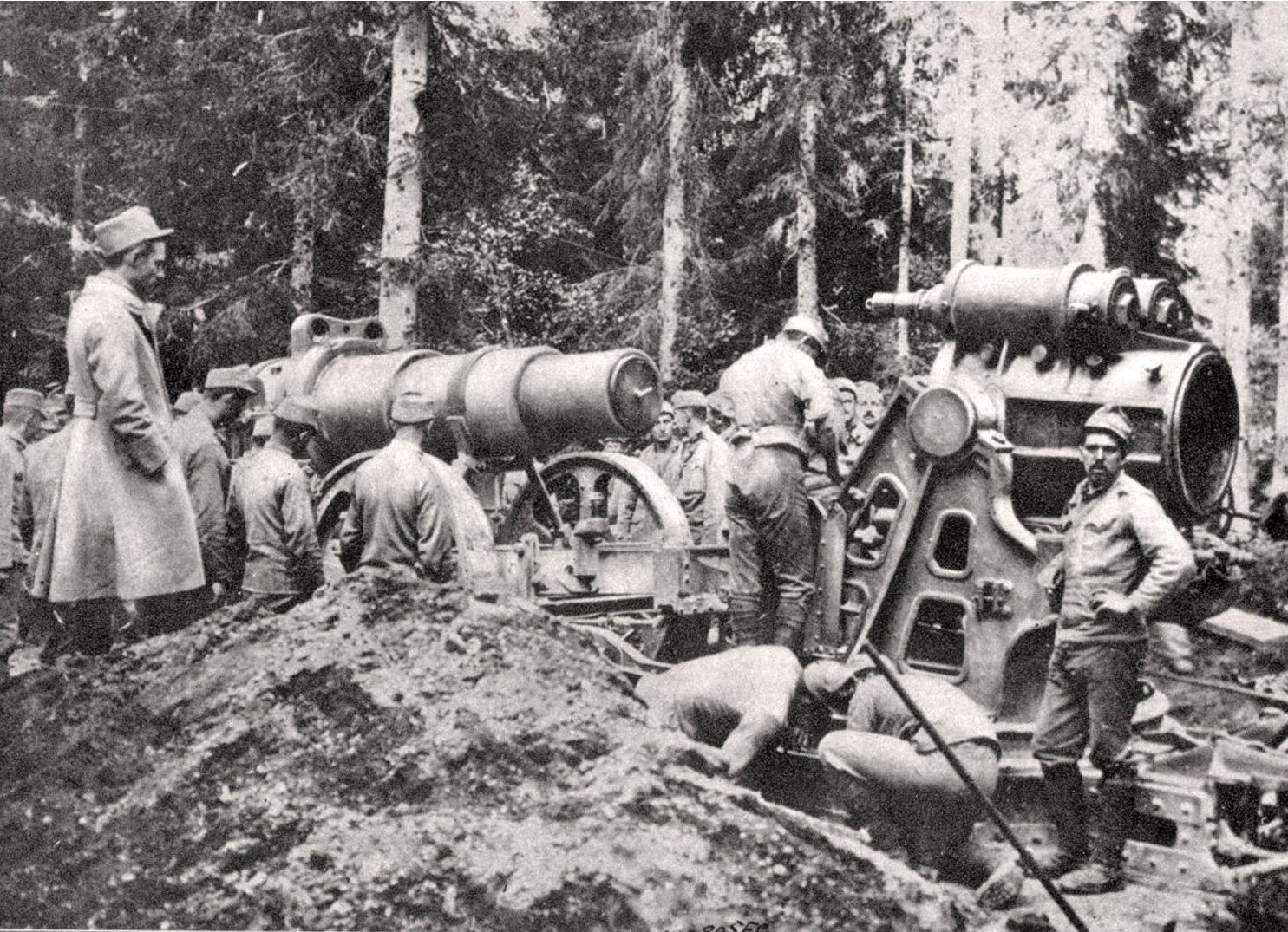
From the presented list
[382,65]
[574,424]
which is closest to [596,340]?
[382,65]

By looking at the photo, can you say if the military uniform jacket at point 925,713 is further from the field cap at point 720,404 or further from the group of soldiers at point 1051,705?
the field cap at point 720,404

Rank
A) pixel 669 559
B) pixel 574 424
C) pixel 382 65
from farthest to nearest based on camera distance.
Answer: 1. pixel 382 65
2. pixel 574 424
3. pixel 669 559

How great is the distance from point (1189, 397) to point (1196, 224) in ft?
39.2

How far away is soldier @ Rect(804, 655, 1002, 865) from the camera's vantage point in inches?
176

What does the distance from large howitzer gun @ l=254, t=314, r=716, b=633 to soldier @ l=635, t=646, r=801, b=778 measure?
1.68 m

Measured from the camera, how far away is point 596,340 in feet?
56.9

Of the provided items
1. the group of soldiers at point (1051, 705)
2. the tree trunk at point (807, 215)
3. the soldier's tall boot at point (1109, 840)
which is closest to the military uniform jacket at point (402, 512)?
the group of soldiers at point (1051, 705)

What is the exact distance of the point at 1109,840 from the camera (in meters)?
4.67

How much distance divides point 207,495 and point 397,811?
321cm

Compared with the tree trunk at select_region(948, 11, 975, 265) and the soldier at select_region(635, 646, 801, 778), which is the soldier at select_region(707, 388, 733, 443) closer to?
the soldier at select_region(635, 646, 801, 778)

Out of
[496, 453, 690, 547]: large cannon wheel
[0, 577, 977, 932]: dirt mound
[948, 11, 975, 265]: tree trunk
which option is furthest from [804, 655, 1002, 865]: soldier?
[948, 11, 975, 265]: tree trunk

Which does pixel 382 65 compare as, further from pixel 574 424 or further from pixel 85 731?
pixel 85 731

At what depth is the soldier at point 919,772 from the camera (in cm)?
447

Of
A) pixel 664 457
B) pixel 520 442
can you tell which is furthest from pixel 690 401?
pixel 520 442
